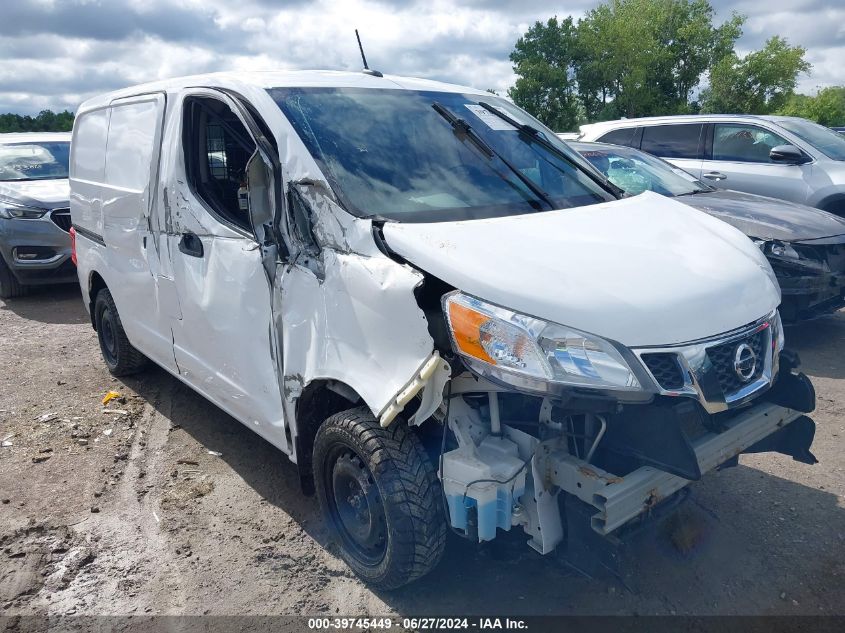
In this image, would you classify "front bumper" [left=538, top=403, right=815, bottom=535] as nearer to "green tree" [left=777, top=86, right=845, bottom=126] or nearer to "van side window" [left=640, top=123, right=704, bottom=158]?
"van side window" [left=640, top=123, right=704, bottom=158]

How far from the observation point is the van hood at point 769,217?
5449mm

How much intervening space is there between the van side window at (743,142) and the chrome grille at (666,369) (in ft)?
22.4

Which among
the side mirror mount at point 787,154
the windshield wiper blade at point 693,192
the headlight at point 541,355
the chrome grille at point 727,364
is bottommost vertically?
the windshield wiper blade at point 693,192

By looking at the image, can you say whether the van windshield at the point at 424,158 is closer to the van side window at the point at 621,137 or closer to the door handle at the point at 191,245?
the door handle at the point at 191,245

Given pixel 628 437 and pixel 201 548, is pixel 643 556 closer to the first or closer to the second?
pixel 628 437

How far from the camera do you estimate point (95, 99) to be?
16.6ft

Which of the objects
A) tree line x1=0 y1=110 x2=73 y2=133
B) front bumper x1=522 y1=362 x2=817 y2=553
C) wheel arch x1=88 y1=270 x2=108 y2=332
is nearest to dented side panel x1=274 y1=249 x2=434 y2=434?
front bumper x1=522 y1=362 x2=817 y2=553

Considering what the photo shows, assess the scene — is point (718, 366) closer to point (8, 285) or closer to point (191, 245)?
point (191, 245)

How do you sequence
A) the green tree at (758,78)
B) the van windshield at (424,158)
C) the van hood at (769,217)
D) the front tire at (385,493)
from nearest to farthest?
the front tire at (385,493) → the van windshield at (424,158) → the van hood at (769,217) → the green tree at (758,78)

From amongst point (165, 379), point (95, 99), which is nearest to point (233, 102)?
point (95, 99)

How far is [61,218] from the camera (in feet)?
26.7

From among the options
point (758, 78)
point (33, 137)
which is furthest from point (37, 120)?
point (758, 78)

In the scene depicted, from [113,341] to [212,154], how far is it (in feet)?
7.54

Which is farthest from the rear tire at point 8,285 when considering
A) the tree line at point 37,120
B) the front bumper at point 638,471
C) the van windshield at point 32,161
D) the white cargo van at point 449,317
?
the tree line at point 37,120
